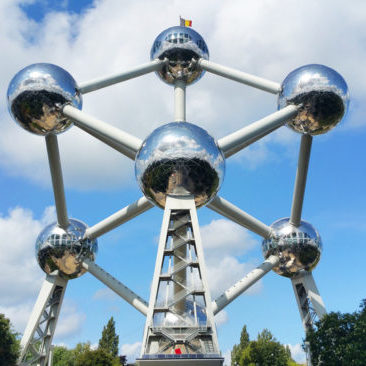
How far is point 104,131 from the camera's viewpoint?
49.9 ft

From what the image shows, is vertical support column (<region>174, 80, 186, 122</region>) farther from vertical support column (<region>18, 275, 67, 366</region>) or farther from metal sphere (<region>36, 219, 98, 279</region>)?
vertical support column (<region>18, 275, 67, 366</region>)

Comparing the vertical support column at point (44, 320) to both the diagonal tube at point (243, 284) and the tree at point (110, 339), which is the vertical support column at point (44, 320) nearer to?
the diagonal tube at point (243, 284)

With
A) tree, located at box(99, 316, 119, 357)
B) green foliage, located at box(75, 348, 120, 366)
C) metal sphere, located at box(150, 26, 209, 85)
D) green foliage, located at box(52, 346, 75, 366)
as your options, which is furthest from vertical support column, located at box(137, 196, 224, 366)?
green foliage, located at box(52, 346, 75, 366)

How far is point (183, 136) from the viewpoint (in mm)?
13414

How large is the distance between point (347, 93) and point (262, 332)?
24.0m

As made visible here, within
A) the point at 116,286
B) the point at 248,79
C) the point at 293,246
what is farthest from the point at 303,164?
the point at 116,286

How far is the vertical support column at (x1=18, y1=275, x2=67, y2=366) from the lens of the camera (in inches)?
771

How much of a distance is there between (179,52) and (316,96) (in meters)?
6.42

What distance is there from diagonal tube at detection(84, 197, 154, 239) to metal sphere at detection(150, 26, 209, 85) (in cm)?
620

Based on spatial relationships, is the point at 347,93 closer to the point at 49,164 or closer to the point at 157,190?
the point at 157,190

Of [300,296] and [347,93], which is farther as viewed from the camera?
[300,296]

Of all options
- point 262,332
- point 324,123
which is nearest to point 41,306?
point 324,123

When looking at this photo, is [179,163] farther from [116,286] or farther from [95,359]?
[95,359]

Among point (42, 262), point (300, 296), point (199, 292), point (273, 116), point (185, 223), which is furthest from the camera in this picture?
point (300, 296)
